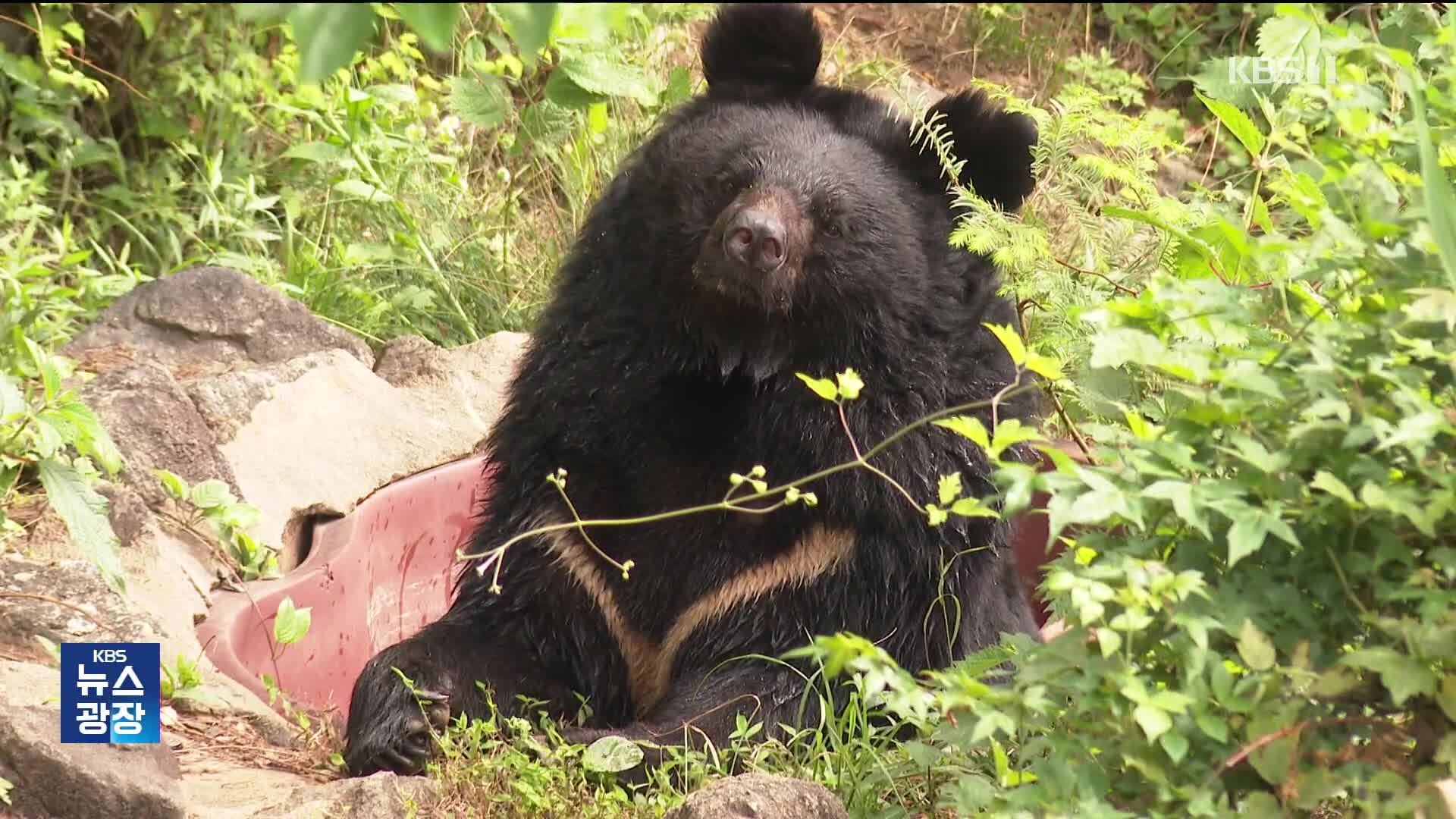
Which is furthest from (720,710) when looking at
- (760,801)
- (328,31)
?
(328,31)

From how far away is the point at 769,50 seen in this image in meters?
4.16

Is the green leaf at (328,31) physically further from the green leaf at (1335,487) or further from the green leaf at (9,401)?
the green leaf at (9,401)

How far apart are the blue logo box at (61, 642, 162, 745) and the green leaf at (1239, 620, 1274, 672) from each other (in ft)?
6.45

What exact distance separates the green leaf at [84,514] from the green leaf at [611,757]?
3.30ft

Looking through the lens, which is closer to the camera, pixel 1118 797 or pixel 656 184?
pixel 1118 797

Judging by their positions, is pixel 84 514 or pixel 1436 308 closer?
pixel 1436 308

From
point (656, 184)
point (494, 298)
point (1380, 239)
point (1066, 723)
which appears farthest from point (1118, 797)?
point (494, 298)

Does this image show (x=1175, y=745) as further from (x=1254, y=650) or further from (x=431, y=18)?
(x=431, y=18)

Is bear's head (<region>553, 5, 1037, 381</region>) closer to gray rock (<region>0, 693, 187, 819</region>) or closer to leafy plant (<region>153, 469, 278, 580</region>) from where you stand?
leafy plant (<region>153, 469, 278, 580</region>)

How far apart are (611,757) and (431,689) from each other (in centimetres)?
57

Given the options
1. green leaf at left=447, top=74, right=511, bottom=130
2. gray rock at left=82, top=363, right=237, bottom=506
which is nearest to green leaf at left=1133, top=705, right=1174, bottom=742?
gray rock at left=82, top=363, right=237, bottom=506

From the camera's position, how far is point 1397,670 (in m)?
2.22

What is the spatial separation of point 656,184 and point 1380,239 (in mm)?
1947

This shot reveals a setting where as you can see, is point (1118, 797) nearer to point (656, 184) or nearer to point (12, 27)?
point (656, 184)
